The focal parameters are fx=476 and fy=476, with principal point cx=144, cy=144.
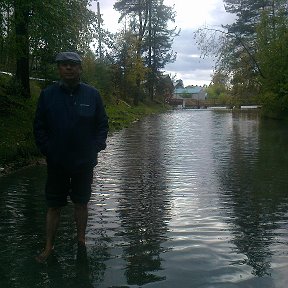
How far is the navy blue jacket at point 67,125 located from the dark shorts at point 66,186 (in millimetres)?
101

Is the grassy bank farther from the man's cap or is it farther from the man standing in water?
the man's cap

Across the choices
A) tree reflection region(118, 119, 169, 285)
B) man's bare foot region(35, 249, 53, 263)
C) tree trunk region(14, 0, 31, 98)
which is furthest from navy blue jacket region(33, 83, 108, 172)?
tree trunk region(14, 0, 31, 98)

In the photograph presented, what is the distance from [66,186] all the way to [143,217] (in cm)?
203

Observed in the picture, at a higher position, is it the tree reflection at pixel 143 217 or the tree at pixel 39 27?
the tree at pixel 39 27

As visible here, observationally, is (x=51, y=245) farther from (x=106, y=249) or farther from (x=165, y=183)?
(x=165, y=183)

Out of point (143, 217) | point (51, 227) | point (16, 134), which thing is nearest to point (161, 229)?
point (143, 217)

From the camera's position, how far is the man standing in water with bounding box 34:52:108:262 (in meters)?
4.86

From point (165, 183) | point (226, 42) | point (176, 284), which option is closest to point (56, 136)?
point (176, 284)

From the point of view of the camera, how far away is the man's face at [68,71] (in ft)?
16.1

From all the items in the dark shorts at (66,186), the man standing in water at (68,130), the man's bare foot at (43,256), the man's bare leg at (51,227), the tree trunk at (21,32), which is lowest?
the man's bare foot at (43,256)

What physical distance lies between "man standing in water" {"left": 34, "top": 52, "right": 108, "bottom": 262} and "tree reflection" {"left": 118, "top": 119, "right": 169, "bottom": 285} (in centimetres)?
96

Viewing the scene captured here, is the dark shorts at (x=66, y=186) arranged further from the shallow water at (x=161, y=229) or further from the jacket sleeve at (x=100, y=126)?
the shallow water at (x=161, y=229)

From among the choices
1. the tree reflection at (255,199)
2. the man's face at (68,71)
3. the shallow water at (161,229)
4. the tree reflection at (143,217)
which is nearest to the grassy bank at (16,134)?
the shallow water at (161,229)

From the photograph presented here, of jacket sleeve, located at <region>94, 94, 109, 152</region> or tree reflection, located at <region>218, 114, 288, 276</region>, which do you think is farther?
tree reflection, located at <region>218, 114, 288, 276</region>
